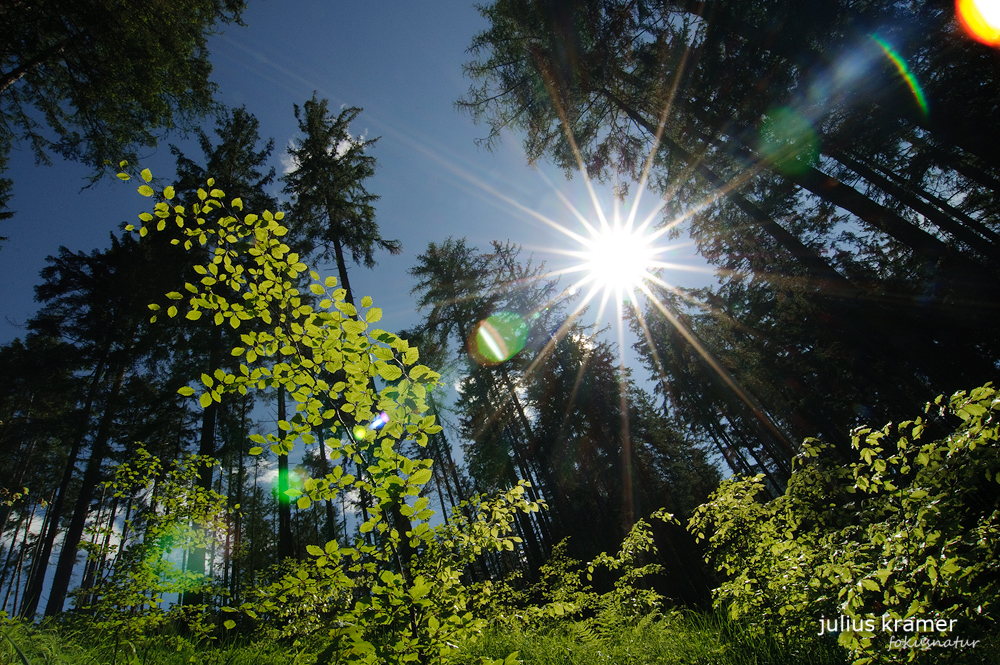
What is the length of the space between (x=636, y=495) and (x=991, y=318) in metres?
9.02

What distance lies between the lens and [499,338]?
1395 centimetres

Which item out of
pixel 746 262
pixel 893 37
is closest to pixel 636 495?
pixel 746 262

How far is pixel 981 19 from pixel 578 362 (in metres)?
10.6

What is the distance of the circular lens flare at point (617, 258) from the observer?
491 inches

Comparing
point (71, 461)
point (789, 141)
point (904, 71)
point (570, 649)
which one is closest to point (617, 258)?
point (789, 141)

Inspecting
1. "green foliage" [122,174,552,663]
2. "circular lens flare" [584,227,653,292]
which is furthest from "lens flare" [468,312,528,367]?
"green foliage" [122,174,552,663]

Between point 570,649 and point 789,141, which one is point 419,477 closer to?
point 570,649

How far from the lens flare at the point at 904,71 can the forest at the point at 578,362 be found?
44 millimetres

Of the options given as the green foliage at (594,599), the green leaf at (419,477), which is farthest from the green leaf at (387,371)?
the green foliage at (594,599)

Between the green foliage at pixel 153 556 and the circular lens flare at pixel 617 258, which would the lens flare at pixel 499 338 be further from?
the green foliage at pixel 153 556

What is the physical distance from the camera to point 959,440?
1598mm

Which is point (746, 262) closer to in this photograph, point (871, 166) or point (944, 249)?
point (871, 166)

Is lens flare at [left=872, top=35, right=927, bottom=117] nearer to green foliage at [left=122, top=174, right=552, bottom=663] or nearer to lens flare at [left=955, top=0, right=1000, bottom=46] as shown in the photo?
lens flare at [left=955, top=0, right=1000, bottom=46]

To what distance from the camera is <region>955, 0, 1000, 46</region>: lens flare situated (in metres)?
5.14
